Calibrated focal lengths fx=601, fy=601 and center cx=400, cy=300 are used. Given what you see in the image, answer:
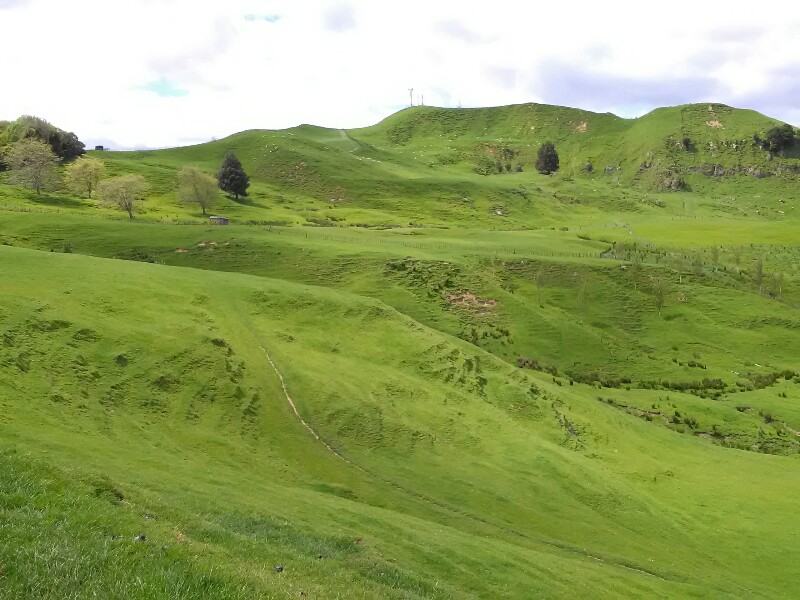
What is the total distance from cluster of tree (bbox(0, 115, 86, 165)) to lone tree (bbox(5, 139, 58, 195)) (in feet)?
24.8

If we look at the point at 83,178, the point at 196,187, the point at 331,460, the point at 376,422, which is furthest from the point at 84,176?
the point at 331,460

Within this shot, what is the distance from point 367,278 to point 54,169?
84.4 metres

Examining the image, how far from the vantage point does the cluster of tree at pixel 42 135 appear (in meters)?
128

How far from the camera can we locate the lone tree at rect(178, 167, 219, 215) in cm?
11594

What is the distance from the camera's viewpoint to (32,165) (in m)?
114

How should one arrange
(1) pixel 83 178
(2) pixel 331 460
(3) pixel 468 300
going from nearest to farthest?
1. (2) pixel 331 460
2. (3) pixel 468 300
3. (1) pixel 83 178

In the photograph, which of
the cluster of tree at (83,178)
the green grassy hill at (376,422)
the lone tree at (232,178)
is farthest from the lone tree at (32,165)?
the lone tree at (232,178)

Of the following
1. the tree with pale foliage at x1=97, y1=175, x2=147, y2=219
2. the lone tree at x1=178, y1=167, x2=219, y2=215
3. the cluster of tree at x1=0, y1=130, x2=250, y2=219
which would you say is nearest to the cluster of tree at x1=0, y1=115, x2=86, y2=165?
the cluster of tree at x1=0, y1=130, x2=250, y2=219

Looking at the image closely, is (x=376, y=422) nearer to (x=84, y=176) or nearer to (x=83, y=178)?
(x=84, y=176)

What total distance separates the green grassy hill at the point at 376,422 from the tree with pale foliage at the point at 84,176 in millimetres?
27702

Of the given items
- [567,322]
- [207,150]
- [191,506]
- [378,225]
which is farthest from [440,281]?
[207,150]

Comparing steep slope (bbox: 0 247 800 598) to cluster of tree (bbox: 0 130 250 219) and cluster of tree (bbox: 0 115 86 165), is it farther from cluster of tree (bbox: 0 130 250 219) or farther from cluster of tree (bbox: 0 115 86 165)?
cluster of tree (bbox: 0 115 86 165)

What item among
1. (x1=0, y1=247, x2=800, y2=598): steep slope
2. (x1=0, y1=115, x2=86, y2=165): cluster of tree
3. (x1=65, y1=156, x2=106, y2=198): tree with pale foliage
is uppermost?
(x1=0, y1=115, x2=86, y2=165): cluster of tree

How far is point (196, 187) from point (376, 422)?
90413 millimetres
